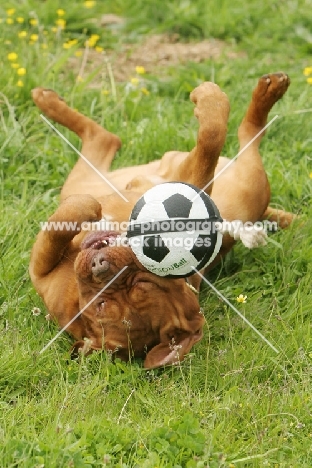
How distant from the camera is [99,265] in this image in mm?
3969

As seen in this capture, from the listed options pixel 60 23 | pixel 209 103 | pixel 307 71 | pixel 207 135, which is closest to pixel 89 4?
pixel 60 23

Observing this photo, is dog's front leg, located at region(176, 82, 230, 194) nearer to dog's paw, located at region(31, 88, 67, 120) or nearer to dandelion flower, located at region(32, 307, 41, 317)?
dandelion flower, located at region(32, 307, 41, 317)

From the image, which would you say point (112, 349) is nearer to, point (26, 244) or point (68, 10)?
point (26, 244)

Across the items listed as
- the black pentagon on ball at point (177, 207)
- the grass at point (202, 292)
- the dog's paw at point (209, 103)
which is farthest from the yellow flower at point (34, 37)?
the black pentagon on ball at point (177, 207)

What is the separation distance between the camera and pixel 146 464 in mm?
3371

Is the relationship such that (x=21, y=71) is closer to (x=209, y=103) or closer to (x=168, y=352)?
(x=209, y=103)

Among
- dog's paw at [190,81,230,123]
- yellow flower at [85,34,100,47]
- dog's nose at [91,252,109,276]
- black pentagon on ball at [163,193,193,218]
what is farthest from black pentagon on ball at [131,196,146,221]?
yellow flower at [85,34,100,47]

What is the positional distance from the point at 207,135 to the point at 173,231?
898 mm

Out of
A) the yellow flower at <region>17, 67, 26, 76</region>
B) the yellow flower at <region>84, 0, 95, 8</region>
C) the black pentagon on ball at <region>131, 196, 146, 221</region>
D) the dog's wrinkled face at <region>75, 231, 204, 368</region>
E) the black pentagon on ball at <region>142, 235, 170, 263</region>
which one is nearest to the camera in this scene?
the black pentagon on ball at <region>142, 235, 170, 263</region>

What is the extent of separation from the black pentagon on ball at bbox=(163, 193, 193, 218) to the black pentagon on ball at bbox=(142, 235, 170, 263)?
0.45ft

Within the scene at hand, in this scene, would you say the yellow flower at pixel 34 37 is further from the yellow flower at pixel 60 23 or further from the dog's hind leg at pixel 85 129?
the dog's hind leg at pixel 85 129

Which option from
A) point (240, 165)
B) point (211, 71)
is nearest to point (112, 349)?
point (240, 165)

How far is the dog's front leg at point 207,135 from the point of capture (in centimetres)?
452

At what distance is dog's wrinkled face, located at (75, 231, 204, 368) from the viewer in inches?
159
